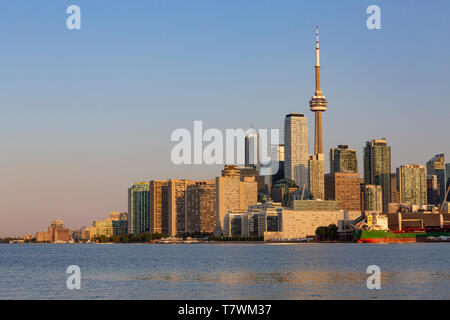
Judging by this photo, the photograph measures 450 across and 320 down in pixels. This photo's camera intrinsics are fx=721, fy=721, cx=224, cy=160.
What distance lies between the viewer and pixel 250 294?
7419cm

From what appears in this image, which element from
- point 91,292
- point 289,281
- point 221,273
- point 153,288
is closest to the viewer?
point 91,292

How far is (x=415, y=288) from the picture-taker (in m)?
79.7

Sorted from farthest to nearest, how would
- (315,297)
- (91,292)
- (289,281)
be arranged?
(289,281), (91,292), (315,297)
